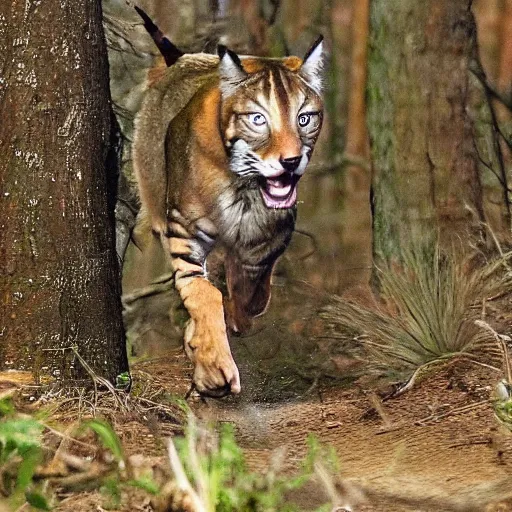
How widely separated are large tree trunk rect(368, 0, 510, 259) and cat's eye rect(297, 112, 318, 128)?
0.42 m

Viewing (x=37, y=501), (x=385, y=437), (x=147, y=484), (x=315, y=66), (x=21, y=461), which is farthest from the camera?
(x=315, y=66)

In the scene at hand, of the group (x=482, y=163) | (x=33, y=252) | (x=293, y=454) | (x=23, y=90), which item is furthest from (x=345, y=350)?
(x=23, y=90)

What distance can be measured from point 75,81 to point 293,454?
2.08 metres

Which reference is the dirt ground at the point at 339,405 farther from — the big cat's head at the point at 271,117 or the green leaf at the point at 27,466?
the green leaf at the point at 27,466

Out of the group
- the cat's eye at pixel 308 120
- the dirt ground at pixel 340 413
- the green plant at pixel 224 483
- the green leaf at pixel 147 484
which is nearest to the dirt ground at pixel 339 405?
the dirt ground at pixel 340 413

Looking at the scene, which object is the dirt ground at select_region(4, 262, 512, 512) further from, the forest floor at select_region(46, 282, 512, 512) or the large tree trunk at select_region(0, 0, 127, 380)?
the large tree trunk at select_region(0, 0, 127, 380)

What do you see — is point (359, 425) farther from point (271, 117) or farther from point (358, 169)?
point (271, 117)

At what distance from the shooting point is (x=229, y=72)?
5.53 metres

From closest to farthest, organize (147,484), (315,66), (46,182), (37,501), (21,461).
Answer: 1. (37,501)
2. (147,484)
3. (21,461)
4. (46,182)
5. (315,66)

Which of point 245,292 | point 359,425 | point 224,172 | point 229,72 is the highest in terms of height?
point 229,72

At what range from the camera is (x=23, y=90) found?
16.1ft

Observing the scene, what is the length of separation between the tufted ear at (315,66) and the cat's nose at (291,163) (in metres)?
0.45

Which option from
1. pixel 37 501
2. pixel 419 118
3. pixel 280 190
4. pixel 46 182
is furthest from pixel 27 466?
pixel 419 118

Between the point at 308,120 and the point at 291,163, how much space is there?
280 millimetres
